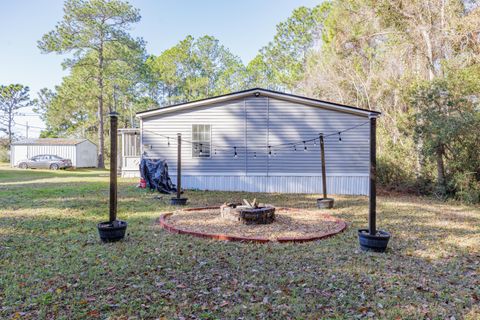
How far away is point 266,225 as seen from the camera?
19.4ft

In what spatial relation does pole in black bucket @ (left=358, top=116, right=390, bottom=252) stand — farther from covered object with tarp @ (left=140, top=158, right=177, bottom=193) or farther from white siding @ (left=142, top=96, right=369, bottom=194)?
covered object with tarp @ (left=140, top=158, right=177, bottom=193)

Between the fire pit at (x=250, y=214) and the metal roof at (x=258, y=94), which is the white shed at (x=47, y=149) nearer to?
the metal roof at (x=258, y=94)

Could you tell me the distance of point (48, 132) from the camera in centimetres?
3509

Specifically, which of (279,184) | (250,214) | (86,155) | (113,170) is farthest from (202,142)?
(86,155)

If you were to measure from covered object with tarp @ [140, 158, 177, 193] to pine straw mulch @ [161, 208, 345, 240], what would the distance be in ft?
11.0

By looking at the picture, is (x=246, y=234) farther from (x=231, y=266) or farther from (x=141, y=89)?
(x=141, y=89)

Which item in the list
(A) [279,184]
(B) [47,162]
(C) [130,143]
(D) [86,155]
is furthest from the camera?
(D) [86,155]

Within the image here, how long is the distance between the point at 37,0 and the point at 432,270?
14.3m

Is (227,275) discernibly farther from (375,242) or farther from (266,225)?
(266,225)

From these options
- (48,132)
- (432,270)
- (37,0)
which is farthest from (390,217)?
(48,132)

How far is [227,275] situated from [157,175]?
7259 millimetres

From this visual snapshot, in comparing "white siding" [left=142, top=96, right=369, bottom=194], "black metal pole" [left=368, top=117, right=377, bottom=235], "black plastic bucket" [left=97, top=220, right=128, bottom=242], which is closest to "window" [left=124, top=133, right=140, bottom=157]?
"white siding" [left=142, top=96, right=369, bottom=194]

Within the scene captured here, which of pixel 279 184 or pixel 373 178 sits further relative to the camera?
pixel 279 184

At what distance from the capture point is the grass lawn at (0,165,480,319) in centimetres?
273
